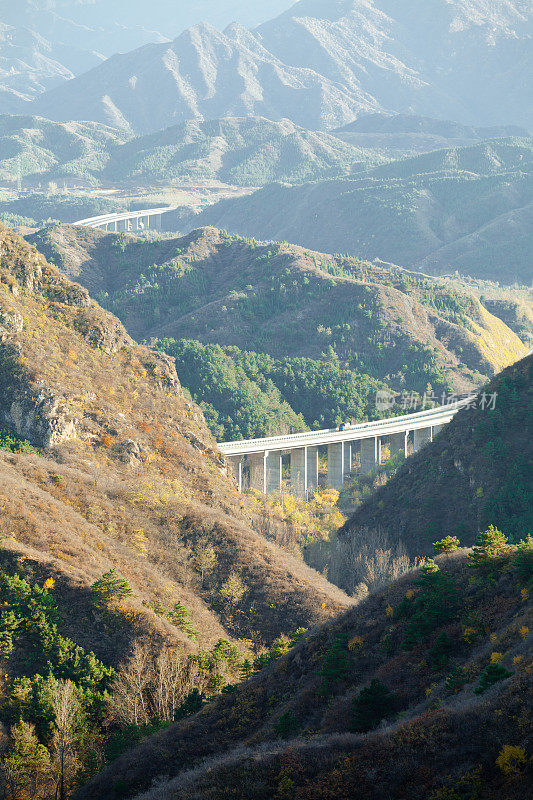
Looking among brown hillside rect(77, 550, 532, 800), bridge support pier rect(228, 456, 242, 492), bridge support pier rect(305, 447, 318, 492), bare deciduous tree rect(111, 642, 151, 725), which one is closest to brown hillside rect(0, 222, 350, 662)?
bare deciduous tree rect(111, 642, 151, 725)

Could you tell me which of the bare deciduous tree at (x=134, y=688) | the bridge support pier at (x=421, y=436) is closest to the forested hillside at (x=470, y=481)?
the bridge support pier at (x=421, y=436)

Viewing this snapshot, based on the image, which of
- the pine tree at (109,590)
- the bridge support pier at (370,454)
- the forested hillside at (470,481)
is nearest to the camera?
the pine tree at (109,590)

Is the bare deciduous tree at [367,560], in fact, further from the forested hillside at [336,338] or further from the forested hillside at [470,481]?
the forested hillside at [336,338]

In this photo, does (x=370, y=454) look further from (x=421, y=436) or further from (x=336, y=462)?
(x=421, y=436)

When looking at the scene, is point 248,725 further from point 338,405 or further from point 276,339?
point 276,339

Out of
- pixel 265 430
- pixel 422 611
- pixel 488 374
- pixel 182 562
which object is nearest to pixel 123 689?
pixel 422 611

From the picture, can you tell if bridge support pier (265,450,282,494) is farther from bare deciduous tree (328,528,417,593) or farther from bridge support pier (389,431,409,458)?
bare deciduous tree (328,528,417,593)
